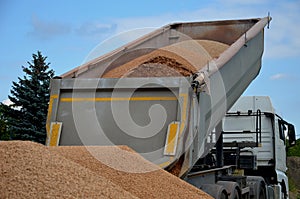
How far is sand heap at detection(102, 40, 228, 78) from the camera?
655 cm

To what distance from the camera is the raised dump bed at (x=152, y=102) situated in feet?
18.9

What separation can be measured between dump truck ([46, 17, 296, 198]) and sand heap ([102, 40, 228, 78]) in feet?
0.04

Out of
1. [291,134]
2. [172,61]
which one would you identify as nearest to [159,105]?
[172,61]

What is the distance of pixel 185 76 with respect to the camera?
6207mm

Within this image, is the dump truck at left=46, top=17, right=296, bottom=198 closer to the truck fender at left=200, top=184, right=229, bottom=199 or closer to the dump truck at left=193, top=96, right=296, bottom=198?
the truck fender at left=200, top=184, right=229, bottom=199

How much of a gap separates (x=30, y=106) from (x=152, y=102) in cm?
1197

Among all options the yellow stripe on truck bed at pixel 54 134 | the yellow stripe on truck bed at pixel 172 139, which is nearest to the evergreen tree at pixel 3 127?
the yellow stripe on truck bed at pixel 54 134

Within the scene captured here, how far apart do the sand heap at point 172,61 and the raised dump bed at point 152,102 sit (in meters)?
0.01

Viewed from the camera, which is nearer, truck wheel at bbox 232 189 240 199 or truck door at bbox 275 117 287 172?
truck wheel at bbox 232 189 240 199

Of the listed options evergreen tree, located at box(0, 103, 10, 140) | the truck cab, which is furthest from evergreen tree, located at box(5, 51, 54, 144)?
the truck cab

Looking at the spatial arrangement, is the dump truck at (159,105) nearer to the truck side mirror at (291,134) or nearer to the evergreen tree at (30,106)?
the truck side mirror at (291,134)

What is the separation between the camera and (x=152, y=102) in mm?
5984

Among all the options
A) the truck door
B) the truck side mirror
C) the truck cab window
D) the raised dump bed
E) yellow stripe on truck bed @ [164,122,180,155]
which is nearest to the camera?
yellow stripe on truck bed @ [164,122,180,155]

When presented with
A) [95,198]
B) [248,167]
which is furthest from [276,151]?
[95,198]
